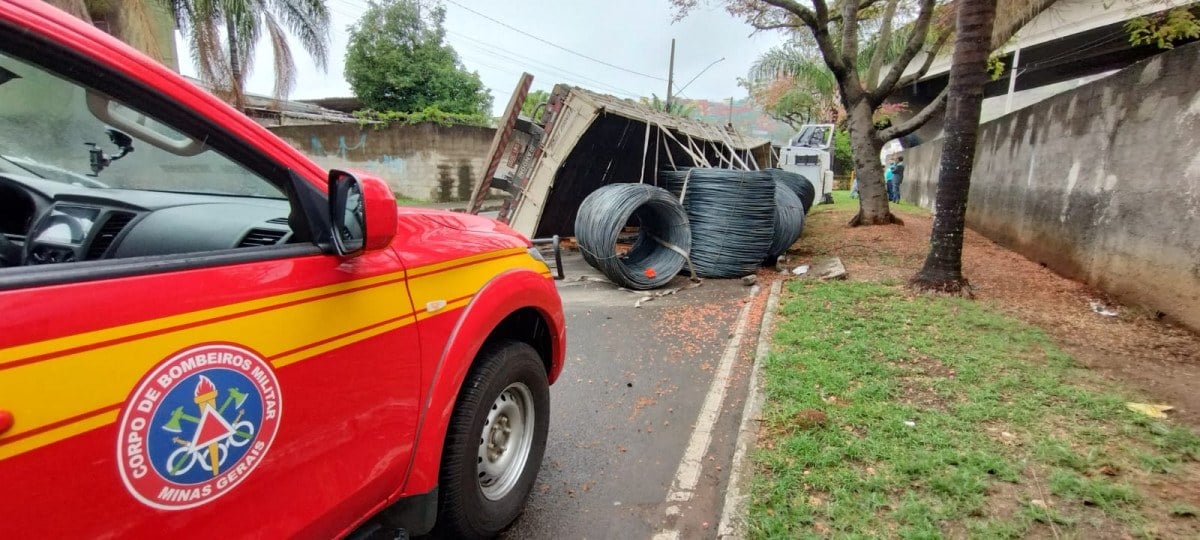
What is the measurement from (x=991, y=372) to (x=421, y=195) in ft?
60.8

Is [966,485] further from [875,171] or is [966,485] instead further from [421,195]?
[421,195]

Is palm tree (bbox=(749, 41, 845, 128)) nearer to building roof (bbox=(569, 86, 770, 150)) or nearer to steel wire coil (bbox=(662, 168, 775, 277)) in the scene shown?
building roof (bbox=(569, 86, 770, 150))

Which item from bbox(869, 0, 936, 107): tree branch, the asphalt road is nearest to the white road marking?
the asphalt road

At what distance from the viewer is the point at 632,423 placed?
145 inches

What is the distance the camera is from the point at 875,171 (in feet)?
39.5

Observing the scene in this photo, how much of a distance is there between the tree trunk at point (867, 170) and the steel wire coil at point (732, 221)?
202 inches

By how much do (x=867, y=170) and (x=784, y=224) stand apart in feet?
15.8

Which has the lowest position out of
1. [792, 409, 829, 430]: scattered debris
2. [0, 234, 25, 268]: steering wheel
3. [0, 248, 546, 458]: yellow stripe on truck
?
[792, 409, 829, 430]: scattered debris

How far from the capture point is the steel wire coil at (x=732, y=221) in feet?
25.3

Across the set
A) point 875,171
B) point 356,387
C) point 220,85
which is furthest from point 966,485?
point 220,85

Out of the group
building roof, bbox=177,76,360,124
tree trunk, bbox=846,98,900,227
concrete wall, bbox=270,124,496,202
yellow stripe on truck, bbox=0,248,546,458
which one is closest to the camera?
yellow stripe on truck, bbox=0,248,546,458

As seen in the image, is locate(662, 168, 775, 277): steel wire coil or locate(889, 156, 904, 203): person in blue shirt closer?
locate(662, 168, 775, 277): steel wire coil

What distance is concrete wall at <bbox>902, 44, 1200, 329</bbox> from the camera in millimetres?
4715

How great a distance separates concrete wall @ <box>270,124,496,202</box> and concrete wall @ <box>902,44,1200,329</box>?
14.6m
